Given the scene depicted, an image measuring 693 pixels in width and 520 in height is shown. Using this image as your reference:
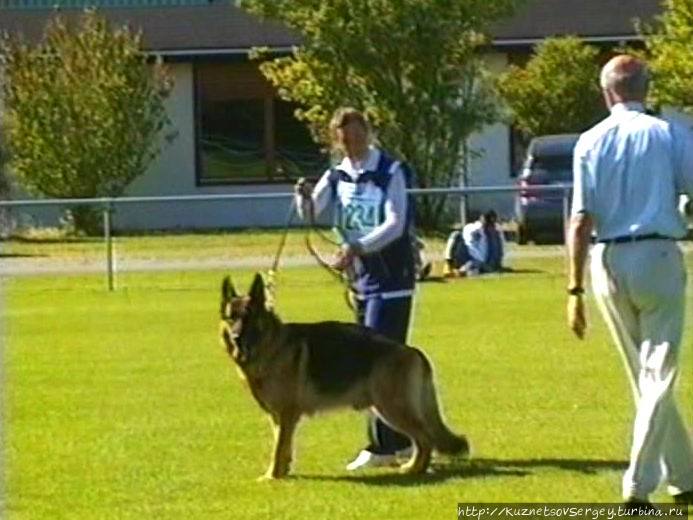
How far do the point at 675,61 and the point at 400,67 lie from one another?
5.09 metres

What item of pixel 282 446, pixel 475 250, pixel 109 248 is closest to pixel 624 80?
pixel 282 446

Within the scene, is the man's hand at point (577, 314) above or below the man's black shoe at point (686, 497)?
above

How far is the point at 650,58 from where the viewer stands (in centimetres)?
3931

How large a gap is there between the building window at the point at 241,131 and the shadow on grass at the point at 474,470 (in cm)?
3296

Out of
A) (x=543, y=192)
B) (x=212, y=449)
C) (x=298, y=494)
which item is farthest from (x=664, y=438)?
(x=543, y=192)

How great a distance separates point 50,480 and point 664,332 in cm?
374

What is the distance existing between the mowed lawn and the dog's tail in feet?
0.44

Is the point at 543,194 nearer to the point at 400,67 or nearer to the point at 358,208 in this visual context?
the point at 400,67

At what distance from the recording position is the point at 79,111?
3984 centimetres

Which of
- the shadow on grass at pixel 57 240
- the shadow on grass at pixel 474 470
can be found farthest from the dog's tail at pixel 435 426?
the shadow on grass at pixel 57 240

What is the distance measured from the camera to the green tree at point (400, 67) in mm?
38562

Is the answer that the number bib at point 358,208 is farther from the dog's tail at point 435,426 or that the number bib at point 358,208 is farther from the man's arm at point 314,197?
the dog's tail at point 435,426

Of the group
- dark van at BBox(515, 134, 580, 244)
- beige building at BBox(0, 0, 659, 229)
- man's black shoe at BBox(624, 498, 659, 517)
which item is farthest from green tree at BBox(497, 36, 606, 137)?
man's black shoe at BBox(624, 498, 659, 517)

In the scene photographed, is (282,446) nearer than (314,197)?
Yes
